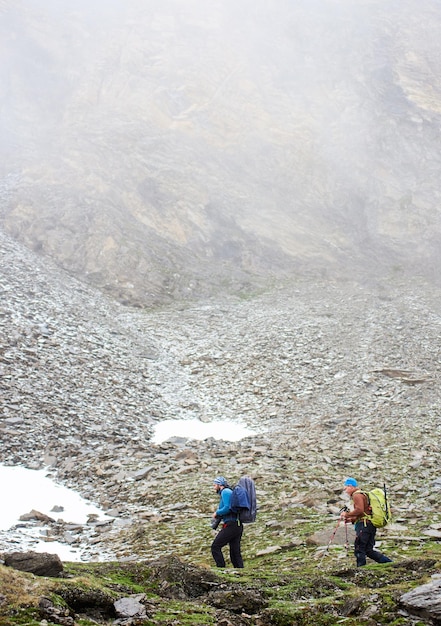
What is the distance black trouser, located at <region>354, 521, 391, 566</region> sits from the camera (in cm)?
902

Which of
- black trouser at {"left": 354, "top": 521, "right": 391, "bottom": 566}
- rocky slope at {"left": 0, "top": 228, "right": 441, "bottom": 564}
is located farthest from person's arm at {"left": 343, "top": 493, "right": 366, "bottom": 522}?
rocky slope at {"left": 0, "top": 228, "right": 441, "bottom": 564}

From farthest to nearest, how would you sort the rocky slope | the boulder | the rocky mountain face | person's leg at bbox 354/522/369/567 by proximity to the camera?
1. the rocky mountain face
2. the rocky slope
3. person's leg at bbox 354/522/369/567
4. the boulder

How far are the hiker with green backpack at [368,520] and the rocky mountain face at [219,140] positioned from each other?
2963 centimetres

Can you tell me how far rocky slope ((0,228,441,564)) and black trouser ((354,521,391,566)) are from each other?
49.8 inches

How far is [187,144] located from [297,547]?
52.5 m

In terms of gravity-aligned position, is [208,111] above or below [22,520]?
above

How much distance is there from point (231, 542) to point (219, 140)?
54381mm


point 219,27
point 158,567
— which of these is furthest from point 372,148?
point 158,567

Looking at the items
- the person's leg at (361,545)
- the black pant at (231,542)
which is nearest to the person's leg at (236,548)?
the black pant at (231,542)

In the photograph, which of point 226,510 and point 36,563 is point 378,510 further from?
point 36,563

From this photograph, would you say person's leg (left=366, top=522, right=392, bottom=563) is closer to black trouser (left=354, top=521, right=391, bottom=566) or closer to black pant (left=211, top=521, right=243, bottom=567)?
black trouser (left=354, top=521, right=391, bottom=566)

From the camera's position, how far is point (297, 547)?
416 inches

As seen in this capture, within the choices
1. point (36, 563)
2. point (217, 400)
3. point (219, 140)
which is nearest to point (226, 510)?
point (36, 563)

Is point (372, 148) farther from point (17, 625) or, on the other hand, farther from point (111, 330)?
point (17, 625)
